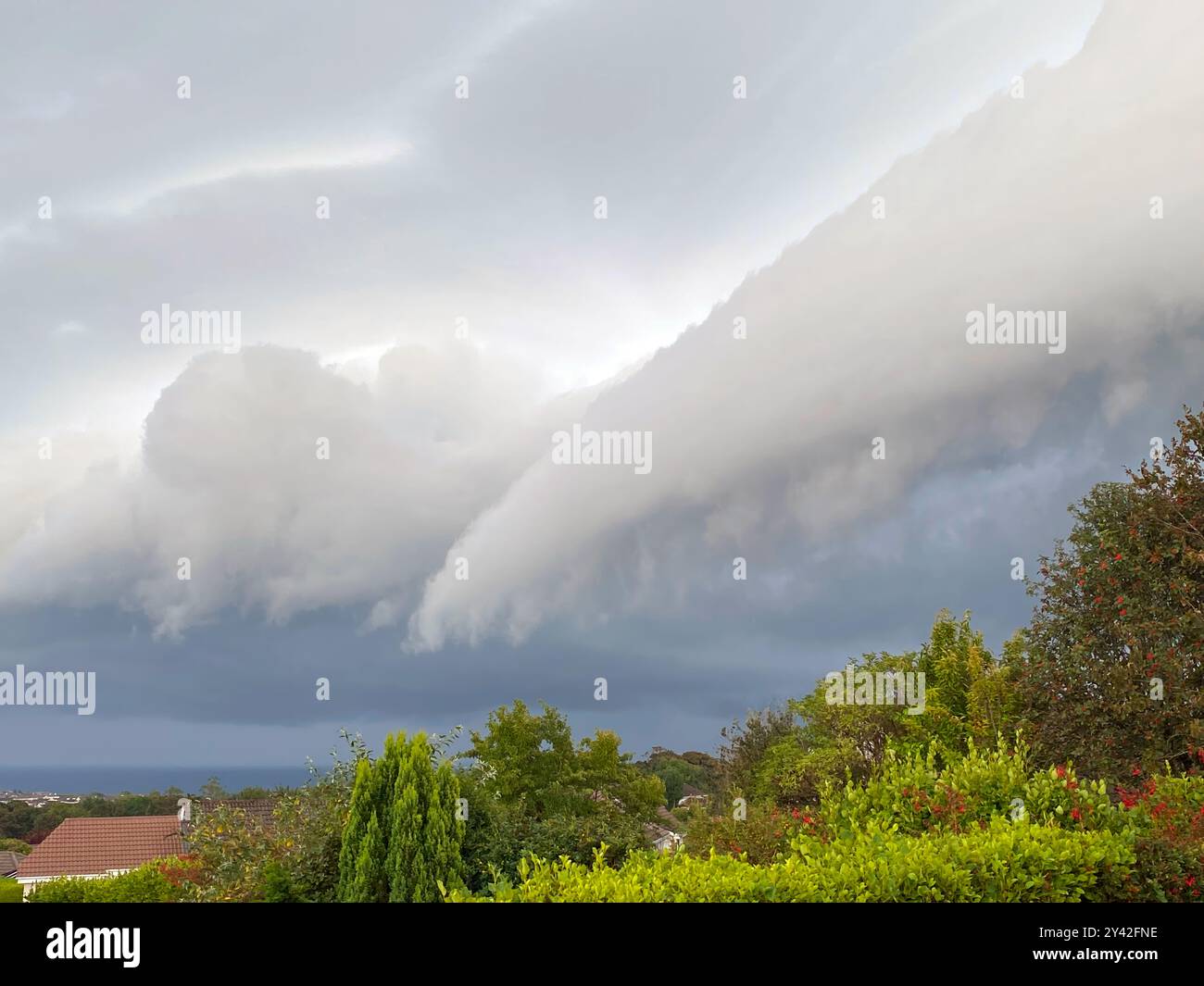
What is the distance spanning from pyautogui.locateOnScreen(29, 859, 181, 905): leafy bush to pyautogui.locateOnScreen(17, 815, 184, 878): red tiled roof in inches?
758

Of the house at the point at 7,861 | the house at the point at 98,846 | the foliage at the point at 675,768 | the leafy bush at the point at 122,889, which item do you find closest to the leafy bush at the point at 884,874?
the leafy bush at the point at 122,889

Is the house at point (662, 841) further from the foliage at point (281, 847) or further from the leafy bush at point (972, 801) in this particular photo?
the foliage at point (281, 847)

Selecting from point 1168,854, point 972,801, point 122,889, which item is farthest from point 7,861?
point 1168,854

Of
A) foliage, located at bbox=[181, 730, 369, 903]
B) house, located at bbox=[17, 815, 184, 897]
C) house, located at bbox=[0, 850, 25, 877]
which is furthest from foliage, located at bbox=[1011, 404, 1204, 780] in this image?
house, located at bbox=[0, 850, 25, 877]

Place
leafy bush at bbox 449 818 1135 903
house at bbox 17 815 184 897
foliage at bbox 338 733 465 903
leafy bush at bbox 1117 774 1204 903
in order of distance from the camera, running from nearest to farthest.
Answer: leafy bush at bbox 449 818 1135 903 < leafy bush at bbox 1117 774 1204 903 < foliage at bbox 338 733 465 903 < house at bbox 17 815 184 897

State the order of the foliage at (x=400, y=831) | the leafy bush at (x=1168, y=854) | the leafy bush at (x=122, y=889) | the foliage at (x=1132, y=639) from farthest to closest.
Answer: the foliage at (x=1132, y=639) < the leafy bush at (x=122, y=889) < the foliage at (x=400, y=831) < the leafy bush at (x=1168, y=854)

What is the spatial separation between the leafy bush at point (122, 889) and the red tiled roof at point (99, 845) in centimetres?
1926

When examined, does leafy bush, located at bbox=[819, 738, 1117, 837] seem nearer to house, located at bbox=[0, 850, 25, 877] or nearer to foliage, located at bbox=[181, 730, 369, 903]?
foliage, located at bbox=[181, 730, 369, 903]

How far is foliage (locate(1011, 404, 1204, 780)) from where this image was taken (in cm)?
1485

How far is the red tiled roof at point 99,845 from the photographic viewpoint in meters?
31.8

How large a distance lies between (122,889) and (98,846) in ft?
77.4
